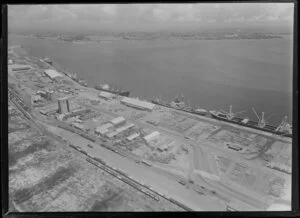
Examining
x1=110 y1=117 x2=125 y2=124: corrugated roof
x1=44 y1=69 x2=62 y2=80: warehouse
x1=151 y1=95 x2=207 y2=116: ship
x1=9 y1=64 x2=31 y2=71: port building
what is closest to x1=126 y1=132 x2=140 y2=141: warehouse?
x1=110 y1=117 x2=125 y2=124: corrugated roof

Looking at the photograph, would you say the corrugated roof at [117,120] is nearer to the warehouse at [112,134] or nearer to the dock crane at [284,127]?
the warehouse at [112,134]

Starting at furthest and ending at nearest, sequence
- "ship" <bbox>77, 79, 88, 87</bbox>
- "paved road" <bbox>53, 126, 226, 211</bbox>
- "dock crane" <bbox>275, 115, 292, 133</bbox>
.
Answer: "ship" <bbox>77, 79, 88, 87</bbox> → "dock crane" <bbox>275, 115, 292, 133</bbox> → "paved road" <bbox>53, 126, 226, 211</bbox>

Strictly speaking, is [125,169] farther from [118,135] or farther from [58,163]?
[58,163]

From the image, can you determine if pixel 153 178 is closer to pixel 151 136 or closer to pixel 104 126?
pixel 151 136

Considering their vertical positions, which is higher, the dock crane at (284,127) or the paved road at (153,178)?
the dock crane at (284,127)

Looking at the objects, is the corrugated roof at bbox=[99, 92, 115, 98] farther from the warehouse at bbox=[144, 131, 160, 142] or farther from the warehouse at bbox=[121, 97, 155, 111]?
the warehouse at bbox=[144, 131, 160, 142]

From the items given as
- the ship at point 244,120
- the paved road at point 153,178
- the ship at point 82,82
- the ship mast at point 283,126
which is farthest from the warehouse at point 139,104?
the ship mast at point 283,126
